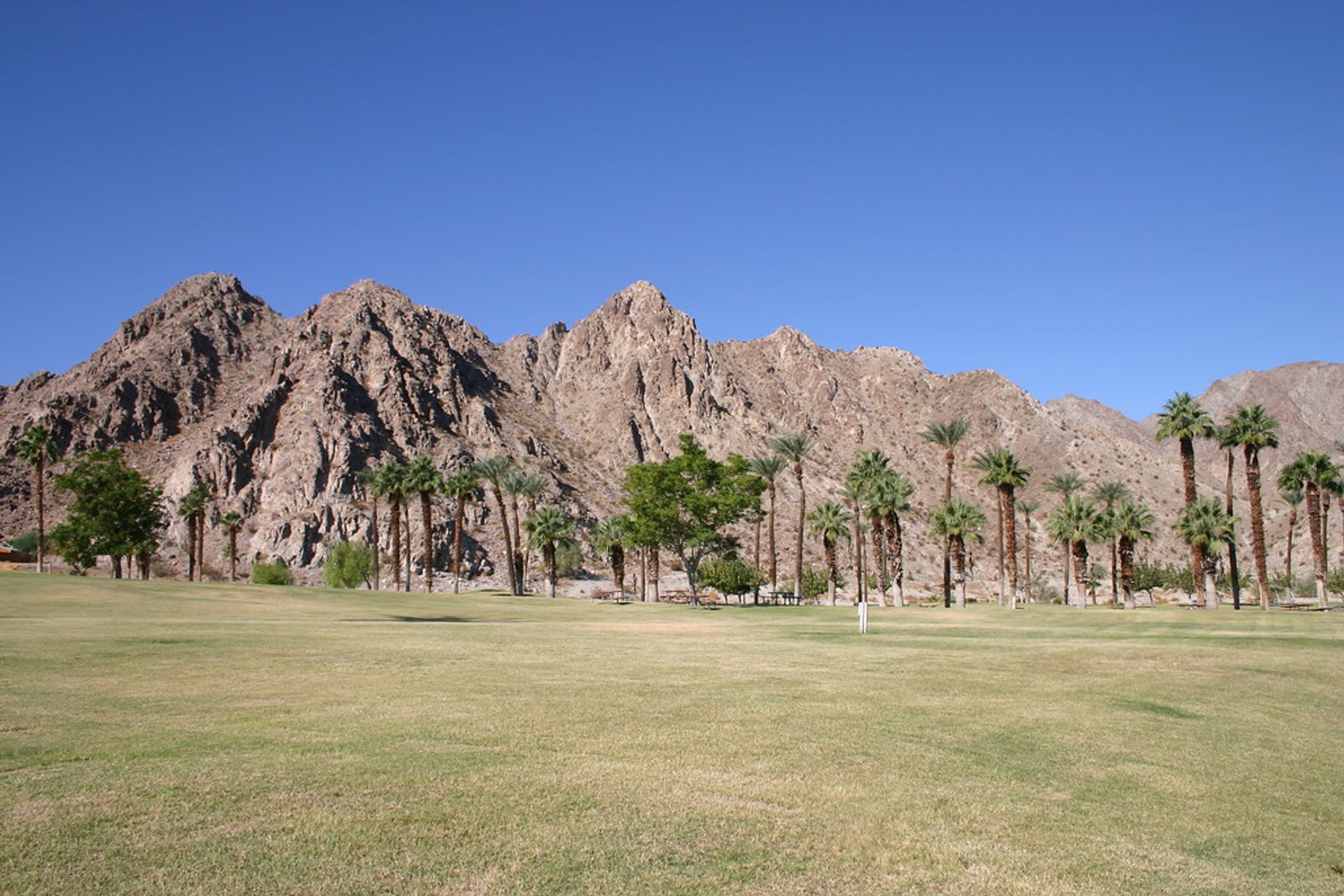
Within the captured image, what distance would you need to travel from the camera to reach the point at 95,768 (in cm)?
1053

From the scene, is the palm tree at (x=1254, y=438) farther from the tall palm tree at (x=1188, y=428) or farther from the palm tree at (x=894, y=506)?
the palm tree at (x=894, y=506)

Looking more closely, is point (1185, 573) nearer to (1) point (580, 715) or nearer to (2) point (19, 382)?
(1) point (580, 715)

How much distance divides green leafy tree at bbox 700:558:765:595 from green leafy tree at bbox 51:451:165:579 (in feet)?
181

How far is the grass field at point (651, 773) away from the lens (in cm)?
823

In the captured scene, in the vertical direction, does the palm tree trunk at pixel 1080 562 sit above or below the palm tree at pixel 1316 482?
below

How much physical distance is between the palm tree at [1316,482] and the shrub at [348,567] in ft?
315

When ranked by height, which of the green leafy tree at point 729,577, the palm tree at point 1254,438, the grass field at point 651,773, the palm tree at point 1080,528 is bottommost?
the green leafy tree at point 729,577

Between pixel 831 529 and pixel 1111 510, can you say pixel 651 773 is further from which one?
pixel 1111 510

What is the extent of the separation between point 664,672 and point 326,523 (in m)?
131

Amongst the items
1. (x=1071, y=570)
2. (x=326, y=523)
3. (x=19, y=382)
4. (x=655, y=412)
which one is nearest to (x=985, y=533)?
(x=1071, y=570)

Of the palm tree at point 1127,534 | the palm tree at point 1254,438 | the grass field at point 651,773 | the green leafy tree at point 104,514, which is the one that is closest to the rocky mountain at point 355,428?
the green leafy tree at point 104,514

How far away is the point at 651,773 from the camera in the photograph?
11312 mm

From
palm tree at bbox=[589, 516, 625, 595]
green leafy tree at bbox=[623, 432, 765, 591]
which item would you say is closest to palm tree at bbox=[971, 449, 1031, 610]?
green leafy tree at bbox=[623, 432, 765, 591]

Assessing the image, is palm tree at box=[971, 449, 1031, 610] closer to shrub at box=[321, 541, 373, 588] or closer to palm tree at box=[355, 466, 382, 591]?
palm tree at box=[355, 466, 382, 591]
